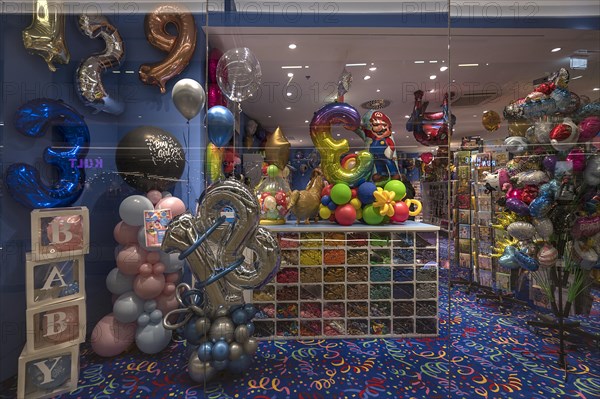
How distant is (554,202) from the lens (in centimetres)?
209

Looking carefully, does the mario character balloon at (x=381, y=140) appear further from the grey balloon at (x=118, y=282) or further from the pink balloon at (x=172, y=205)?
the grey balloon at (x=118, y=282)

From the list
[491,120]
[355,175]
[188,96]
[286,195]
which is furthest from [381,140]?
[188,96]

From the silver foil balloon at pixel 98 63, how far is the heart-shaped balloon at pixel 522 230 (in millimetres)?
3351

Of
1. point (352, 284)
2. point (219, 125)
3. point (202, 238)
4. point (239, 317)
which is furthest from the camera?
point (352, 284)

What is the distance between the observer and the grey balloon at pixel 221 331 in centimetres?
177

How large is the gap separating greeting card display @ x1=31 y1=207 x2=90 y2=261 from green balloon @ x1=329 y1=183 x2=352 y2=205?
1.84 m

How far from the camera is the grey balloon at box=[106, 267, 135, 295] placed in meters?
2.10

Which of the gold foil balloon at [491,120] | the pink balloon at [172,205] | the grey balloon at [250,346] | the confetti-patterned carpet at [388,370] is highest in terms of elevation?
the gold foil balloon at [491,120]

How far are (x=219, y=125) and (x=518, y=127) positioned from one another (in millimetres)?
2320

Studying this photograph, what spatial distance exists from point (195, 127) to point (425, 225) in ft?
6.92

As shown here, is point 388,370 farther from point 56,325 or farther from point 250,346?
point 56,325

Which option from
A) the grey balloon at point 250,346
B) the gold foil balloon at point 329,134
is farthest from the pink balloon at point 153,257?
the gold foil balloon at point 329,134

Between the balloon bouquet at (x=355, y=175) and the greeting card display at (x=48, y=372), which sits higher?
the balloon bouquet at (x=355, y=175)

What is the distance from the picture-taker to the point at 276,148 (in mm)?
2010
